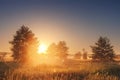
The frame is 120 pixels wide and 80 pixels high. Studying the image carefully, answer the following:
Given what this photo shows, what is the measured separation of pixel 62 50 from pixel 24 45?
3352 centimetres

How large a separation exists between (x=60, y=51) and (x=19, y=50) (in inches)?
1348

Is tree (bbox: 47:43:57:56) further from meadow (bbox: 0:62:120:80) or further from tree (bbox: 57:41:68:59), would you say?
meadow (bbox: 0:62:120:80)

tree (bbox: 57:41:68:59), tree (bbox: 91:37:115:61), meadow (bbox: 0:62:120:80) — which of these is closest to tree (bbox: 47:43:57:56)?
tree (bbox: 57:41:68:59)

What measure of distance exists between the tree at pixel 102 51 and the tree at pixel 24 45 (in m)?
13.3

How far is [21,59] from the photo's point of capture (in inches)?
1911

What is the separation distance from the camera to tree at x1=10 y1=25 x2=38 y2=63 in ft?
160

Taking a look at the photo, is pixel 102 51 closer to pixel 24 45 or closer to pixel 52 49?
pixel 24 45

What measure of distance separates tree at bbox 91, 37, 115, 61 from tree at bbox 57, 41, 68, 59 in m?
24.9

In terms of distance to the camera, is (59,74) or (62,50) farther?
(62,50)

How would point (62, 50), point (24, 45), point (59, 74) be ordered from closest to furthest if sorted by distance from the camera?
1. point (59, 74)
2. point (24, 45)
3. point (62, 50)

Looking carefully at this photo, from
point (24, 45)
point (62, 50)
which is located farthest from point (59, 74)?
point (62, 50)

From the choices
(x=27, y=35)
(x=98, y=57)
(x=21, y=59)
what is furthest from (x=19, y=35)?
(x=98, y=57)

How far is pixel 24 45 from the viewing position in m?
49.7

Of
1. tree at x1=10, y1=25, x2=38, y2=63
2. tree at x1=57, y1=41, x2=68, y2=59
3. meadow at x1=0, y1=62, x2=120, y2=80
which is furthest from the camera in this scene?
tree at x1=57, y1=41, x2=68, y2=59
